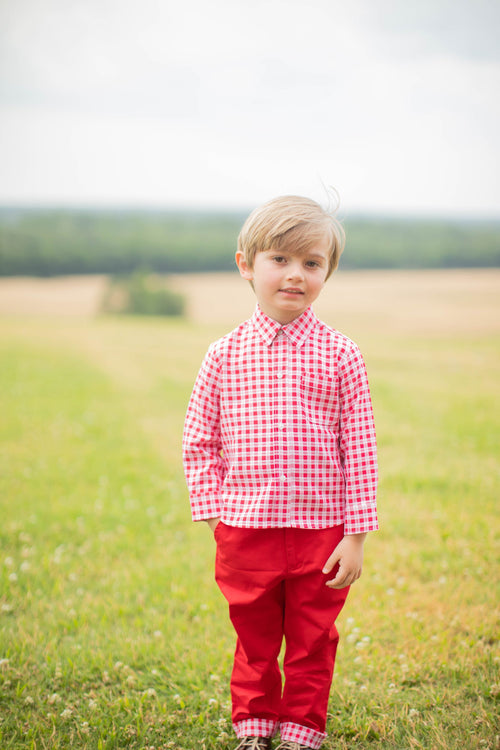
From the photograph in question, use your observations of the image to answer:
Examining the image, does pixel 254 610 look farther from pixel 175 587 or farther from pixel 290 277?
pixel 175 587

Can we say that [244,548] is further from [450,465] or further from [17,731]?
[450,465]

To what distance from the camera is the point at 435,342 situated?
1335cm

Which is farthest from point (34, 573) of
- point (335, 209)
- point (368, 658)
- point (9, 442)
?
point (9, 442)

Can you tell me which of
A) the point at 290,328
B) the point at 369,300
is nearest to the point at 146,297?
the point at 369,300

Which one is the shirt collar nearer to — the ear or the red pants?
the ear

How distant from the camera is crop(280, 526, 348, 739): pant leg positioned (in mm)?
2145

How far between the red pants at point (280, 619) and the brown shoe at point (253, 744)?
0.03 m

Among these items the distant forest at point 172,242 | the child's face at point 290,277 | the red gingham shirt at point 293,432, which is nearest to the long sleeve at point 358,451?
the red gingham shirt at point 293,432

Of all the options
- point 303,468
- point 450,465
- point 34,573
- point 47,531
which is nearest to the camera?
point 303,468

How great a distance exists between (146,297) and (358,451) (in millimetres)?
20369

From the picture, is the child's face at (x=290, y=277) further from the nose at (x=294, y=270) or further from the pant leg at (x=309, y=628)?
the pant leg at (x=309, y=628)

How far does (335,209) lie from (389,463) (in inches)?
174

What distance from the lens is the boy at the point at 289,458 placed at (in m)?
2.13

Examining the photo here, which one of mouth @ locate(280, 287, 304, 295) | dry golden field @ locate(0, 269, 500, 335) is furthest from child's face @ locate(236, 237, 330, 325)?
dry golden field @ locate(0, 269, 500, 335)
